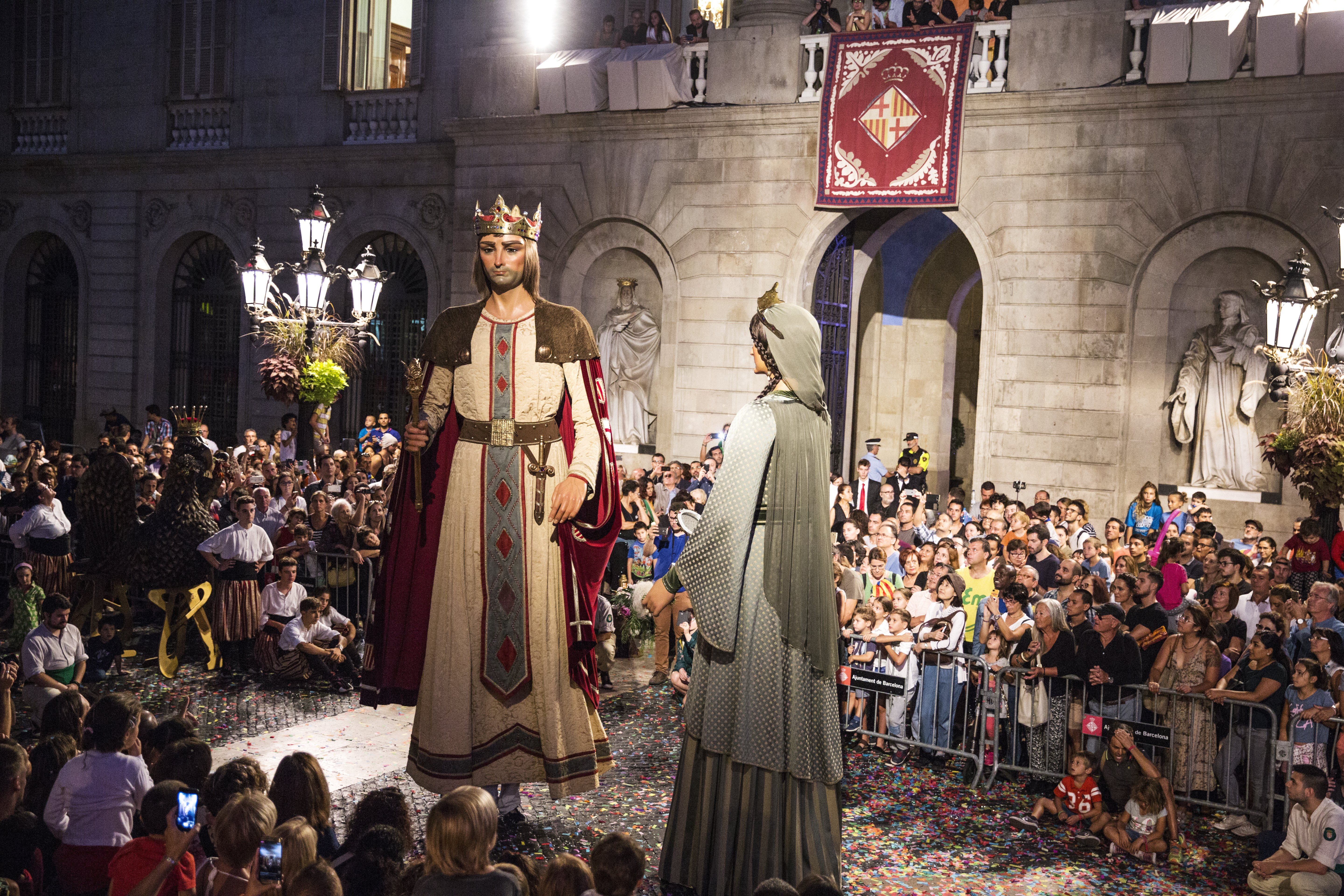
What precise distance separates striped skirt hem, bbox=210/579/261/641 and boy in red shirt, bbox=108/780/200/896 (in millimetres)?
5035

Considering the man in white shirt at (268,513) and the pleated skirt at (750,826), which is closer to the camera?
the pleated skirt at (750,826)

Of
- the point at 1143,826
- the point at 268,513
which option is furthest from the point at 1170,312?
the point at 268,513

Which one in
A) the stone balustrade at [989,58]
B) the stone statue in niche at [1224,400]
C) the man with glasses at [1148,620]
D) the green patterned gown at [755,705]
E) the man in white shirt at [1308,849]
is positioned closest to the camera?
the green patterned gown at [755,705]

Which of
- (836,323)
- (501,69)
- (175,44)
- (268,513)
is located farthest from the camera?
(175,44)

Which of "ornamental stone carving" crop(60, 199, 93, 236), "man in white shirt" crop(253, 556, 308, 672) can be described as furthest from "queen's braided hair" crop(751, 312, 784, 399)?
"ornamental stone carving" crop(60, 199, 93, 236)

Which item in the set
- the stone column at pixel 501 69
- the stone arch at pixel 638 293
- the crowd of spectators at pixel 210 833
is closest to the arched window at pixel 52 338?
the stone column at pixel 501 69

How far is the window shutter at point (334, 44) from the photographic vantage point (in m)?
20.4

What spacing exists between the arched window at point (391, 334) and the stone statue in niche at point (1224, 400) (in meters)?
11.7

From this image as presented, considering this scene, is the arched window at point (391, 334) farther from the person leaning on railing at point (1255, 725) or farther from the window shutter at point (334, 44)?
the person leaning on railing at point (1255, 725)

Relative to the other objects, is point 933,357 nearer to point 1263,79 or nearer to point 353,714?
point 1263,79

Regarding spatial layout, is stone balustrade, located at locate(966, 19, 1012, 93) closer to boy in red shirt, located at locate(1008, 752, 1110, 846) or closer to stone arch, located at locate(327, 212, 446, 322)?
stone arch, located at locate(327, 212, 446, 322)

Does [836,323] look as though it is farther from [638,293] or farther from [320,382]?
[320,382]

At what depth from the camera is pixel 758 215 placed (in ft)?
52.2

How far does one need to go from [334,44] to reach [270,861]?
62.3 ft
